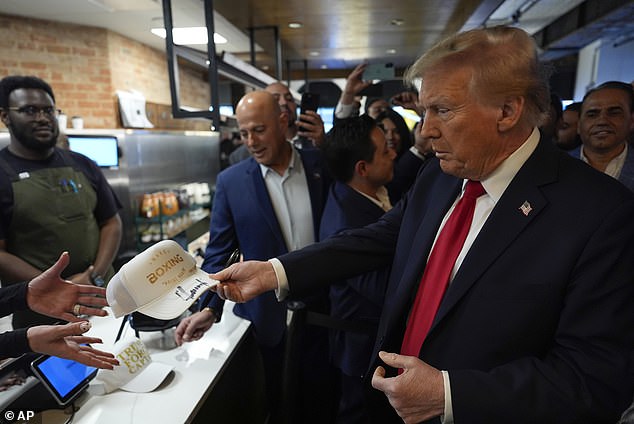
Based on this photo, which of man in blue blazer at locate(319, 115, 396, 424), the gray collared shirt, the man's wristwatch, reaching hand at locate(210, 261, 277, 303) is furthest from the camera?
the gray collared shirt

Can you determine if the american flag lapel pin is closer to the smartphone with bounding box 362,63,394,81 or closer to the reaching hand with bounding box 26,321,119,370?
the reaching hand with bounding box 26,321,119,370

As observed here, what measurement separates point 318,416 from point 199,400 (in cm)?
101

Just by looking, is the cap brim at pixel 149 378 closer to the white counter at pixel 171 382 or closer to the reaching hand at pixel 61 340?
the white counter at pixel 171 382

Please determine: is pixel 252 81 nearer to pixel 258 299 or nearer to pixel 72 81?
pixel 258 299

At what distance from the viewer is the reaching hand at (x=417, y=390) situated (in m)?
0.79

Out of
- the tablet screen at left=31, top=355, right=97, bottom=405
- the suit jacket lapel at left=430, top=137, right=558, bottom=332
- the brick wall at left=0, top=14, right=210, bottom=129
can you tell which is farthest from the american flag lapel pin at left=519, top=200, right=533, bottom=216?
the brick wall at left=0, top=14, right=210, bottom=129

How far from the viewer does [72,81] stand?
466 cm

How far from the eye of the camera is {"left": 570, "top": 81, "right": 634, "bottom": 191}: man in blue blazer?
189cm

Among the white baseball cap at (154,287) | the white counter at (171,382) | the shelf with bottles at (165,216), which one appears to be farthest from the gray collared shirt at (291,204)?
the shelf with bottles at (165,216)

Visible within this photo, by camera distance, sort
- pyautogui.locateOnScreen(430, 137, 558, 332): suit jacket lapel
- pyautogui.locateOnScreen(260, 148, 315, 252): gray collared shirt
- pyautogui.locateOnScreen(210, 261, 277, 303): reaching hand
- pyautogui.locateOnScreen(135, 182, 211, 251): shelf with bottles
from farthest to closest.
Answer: pyautogui.locateOnScreen(135, 182, 211, 251): shelf with bottles → pyautogui.locateOnScreen(260, 148, 315, 252): gray collared shirt → pyautogui.locateOnScreen(210, 261, 277, 303): reaching hand → pyautogui.locateOnScreen(430, 137, 558, 332): suit jacket lapel

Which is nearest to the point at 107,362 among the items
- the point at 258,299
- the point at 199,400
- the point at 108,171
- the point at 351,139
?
the point at 199,400

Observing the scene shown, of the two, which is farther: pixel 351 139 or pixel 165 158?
pixel 165 158

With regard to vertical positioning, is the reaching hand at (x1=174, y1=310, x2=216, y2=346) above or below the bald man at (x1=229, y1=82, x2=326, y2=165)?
below

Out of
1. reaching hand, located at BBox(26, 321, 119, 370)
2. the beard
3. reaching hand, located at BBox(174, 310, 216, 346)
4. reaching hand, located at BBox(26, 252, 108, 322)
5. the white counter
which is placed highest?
the beard
